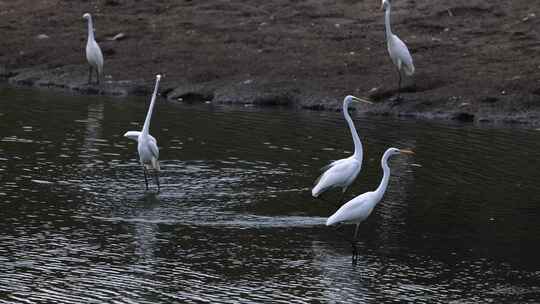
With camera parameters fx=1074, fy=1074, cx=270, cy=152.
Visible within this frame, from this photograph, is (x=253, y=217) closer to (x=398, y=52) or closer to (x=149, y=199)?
(x=149, y=199)

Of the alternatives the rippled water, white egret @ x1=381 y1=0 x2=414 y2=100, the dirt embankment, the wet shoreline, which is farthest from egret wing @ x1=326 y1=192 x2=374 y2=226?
white egret @ x1=381 y1=0 x2=414 y2=100

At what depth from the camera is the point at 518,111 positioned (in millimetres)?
23062

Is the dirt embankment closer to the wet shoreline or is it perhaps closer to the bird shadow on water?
the wet shoreline

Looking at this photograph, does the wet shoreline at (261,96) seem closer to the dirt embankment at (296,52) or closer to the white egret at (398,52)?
the dirt embankment at (296,52)

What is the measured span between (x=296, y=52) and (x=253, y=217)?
15.4 metres

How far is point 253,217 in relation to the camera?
13633 millimetres

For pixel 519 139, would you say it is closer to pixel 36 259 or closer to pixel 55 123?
pixel 55 123

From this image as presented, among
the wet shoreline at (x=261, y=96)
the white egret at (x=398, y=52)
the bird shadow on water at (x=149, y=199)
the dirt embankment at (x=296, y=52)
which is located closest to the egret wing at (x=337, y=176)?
the bird shadow on water at (x=149, y=199)

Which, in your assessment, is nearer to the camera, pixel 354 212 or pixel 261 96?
pixel 354 212

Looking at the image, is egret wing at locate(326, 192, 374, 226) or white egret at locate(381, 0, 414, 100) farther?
white egret at locate(381, 0, 414, 100)

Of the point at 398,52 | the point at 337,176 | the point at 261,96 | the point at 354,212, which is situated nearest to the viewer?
the point at 354,212

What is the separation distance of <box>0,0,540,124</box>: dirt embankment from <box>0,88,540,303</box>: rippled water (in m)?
3.12

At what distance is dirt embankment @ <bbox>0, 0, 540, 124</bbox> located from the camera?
24812 millimetres

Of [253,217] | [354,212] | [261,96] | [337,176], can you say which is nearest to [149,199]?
[253,217]
